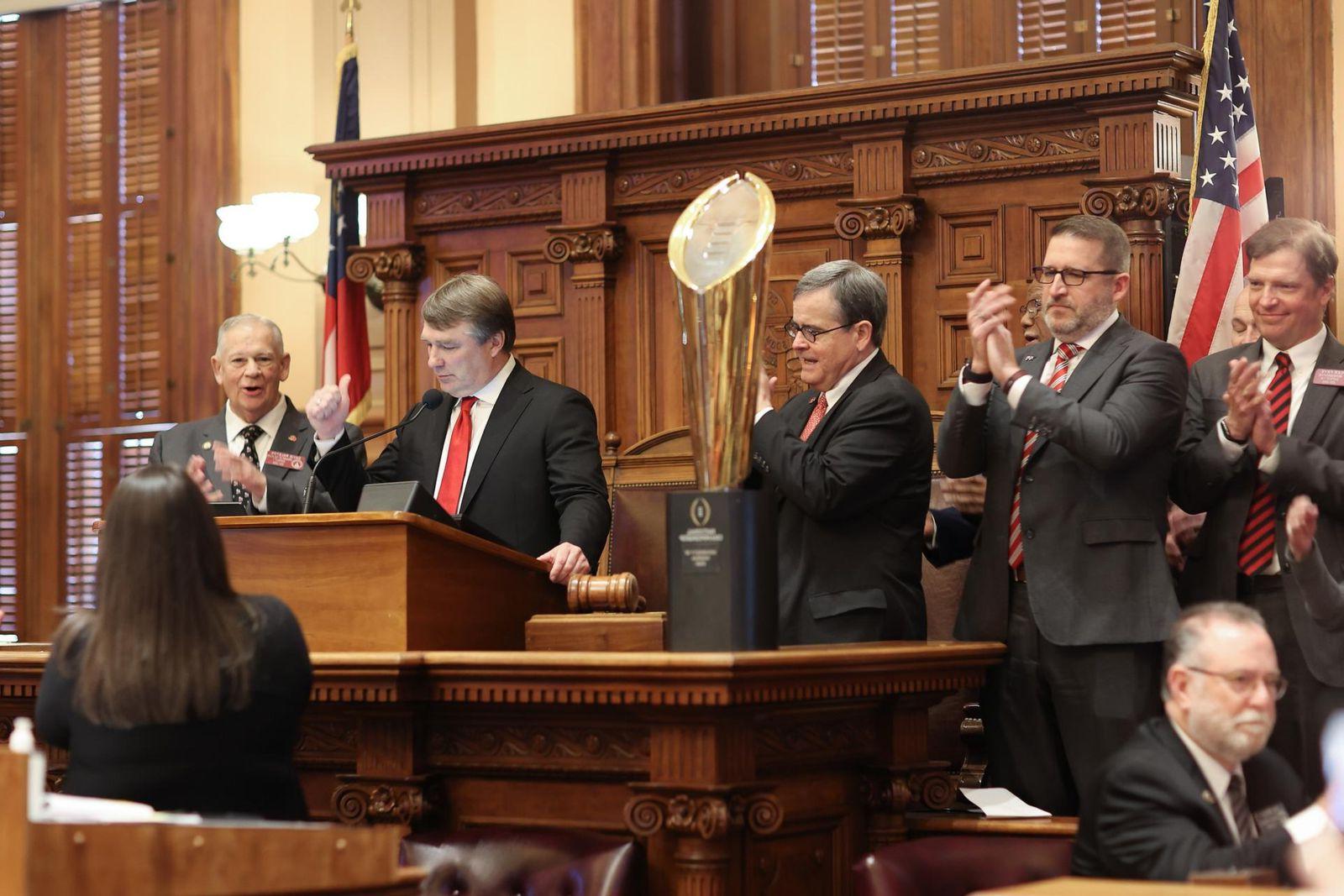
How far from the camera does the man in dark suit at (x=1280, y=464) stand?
12.3 ft

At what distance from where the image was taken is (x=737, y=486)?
10.9 ft

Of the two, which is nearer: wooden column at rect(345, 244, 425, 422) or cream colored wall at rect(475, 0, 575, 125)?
wooden column at rect(345, 244, 425, 422)

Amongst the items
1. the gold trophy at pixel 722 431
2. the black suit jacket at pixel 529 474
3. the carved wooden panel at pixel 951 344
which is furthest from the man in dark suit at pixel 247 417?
the carved wooden panel at pixel 951 344

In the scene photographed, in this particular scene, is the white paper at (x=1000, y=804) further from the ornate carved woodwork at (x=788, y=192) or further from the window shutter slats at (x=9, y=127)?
the window shutter slats at (x=9, y=127)

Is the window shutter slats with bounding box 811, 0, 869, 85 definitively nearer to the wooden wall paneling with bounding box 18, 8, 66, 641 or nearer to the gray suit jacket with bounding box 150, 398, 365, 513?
the gray suit jacket with bounding box 150, 398, 365, 513

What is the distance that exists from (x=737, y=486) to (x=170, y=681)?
111cm

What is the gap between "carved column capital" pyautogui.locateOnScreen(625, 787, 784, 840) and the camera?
3086 millimetres

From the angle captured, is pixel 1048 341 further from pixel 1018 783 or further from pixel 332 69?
pixel 332 69

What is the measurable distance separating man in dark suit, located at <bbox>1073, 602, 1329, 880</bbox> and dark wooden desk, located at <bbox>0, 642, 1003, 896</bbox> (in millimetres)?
565

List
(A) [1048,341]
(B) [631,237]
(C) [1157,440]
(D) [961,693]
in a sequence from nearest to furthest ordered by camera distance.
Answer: (C) [1157,440], (A) [1048,341], (D) [961,693], (B) [631,237]

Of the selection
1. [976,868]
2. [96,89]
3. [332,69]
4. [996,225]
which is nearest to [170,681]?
[976,868]

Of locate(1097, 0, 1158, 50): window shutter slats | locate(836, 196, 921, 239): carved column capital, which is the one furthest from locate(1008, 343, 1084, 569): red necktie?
locate(1097, 0, 1158, 50): window shutter slats

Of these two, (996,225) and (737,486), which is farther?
(996,225)

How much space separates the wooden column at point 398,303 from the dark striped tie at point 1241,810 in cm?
408
